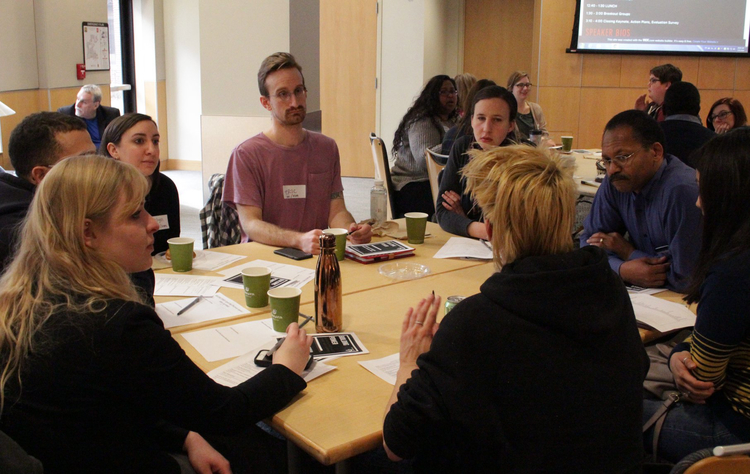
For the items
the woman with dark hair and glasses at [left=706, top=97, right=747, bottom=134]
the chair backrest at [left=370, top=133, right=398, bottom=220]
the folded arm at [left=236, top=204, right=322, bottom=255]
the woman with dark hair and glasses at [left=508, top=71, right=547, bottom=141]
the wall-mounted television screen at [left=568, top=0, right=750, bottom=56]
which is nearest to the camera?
the folded arm at [left=236, top=204, right=322, bottom=255]

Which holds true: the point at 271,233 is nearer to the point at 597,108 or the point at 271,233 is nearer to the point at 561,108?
the point at 561,108

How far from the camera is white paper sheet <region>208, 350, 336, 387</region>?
1539 millimetres

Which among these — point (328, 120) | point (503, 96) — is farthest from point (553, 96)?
point (503, 96)

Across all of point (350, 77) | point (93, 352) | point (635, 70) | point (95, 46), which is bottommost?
point (93, 352)

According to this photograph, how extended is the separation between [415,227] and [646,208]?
0.92 metres

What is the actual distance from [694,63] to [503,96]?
5811 millimetres

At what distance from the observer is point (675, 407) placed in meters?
1.75

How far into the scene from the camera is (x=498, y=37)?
29.8 feet

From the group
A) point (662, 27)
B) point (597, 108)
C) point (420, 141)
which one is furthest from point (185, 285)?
point (662, 27)

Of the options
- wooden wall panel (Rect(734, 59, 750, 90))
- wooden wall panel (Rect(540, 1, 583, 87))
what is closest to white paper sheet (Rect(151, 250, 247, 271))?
wooden wall panel (Rect(540, 1, 583, 87))

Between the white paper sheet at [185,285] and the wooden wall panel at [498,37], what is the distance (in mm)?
7480

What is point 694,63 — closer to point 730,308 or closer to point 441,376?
point 730,308

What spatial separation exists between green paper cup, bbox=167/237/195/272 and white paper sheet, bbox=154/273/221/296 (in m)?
0.05

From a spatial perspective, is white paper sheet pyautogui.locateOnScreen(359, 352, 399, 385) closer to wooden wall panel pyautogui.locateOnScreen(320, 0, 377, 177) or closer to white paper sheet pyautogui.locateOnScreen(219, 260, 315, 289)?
white paper sheet pyautogui.locateOnScreen(219, 260, 315, 289)
